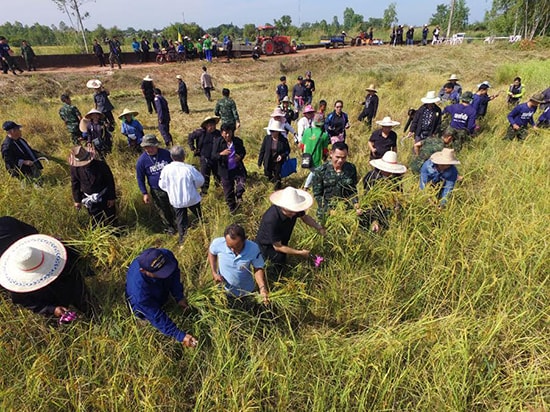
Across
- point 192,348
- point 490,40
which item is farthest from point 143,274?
point 490,40

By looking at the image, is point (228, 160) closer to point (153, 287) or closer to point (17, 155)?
point (153, 287)

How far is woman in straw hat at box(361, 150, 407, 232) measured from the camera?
3.02 metres

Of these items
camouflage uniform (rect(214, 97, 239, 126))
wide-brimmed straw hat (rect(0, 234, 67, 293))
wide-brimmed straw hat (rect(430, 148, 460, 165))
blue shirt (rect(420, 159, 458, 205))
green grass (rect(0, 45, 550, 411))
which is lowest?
green grass (rect(0, 45, 550, 411))

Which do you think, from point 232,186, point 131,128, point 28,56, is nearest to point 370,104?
point 232,186

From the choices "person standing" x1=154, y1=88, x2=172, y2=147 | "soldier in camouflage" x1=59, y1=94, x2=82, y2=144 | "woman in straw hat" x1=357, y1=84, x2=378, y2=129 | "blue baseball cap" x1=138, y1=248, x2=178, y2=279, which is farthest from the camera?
"woman in straw hat" x1=357, y1=84, x2=378, y2=129

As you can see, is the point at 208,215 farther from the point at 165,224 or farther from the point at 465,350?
the point at 465,350

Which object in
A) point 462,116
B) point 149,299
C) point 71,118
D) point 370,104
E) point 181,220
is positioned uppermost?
point 71,118

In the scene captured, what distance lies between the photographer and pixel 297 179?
5.89 meters

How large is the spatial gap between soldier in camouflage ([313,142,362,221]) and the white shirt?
1524 millimetres

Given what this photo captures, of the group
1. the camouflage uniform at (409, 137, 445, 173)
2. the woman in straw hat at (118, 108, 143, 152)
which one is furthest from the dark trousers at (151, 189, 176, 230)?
the camouflage uniform at (409, 137, 445, 173)

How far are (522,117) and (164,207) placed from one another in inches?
279

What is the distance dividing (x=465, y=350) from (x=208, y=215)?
336 centimetres

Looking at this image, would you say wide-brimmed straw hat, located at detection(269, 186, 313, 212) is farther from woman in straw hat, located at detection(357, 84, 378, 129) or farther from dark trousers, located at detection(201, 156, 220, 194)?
woman in straw hat, located at detection(357, 84, 378, 129)

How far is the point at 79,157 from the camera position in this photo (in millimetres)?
3418
